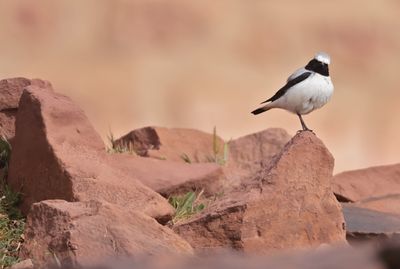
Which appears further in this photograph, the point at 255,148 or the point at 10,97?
the point at 255,148

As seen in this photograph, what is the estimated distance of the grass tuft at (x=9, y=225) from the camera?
5.48 metres

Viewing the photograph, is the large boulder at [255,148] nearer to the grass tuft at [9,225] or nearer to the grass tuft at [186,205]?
the grass tuft at [186,205]

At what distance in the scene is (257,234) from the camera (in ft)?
18.5

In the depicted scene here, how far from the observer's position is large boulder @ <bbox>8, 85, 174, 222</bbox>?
19.6ft

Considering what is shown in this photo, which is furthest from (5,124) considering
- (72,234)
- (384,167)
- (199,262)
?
→ (199,262)

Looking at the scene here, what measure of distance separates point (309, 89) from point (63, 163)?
86.3 inches

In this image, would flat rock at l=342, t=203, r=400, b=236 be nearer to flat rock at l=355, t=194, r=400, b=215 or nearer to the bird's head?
flat rock at l=355, t=194, r=400, b=215

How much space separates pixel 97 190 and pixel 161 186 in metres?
1.00

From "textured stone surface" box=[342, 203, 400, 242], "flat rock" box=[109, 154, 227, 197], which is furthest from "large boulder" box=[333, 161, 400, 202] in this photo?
"flat rock" box=[109, 154, 227, 197]

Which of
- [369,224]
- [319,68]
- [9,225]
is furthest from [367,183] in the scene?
[9,225]

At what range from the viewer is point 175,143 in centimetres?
900

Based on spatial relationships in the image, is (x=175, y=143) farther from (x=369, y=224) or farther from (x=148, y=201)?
(x=148, y=201)

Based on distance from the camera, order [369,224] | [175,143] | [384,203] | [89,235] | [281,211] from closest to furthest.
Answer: [89,235]
[281,211]
[369,224]
[384,203]
[175,143]

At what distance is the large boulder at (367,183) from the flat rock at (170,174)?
1248 mm
